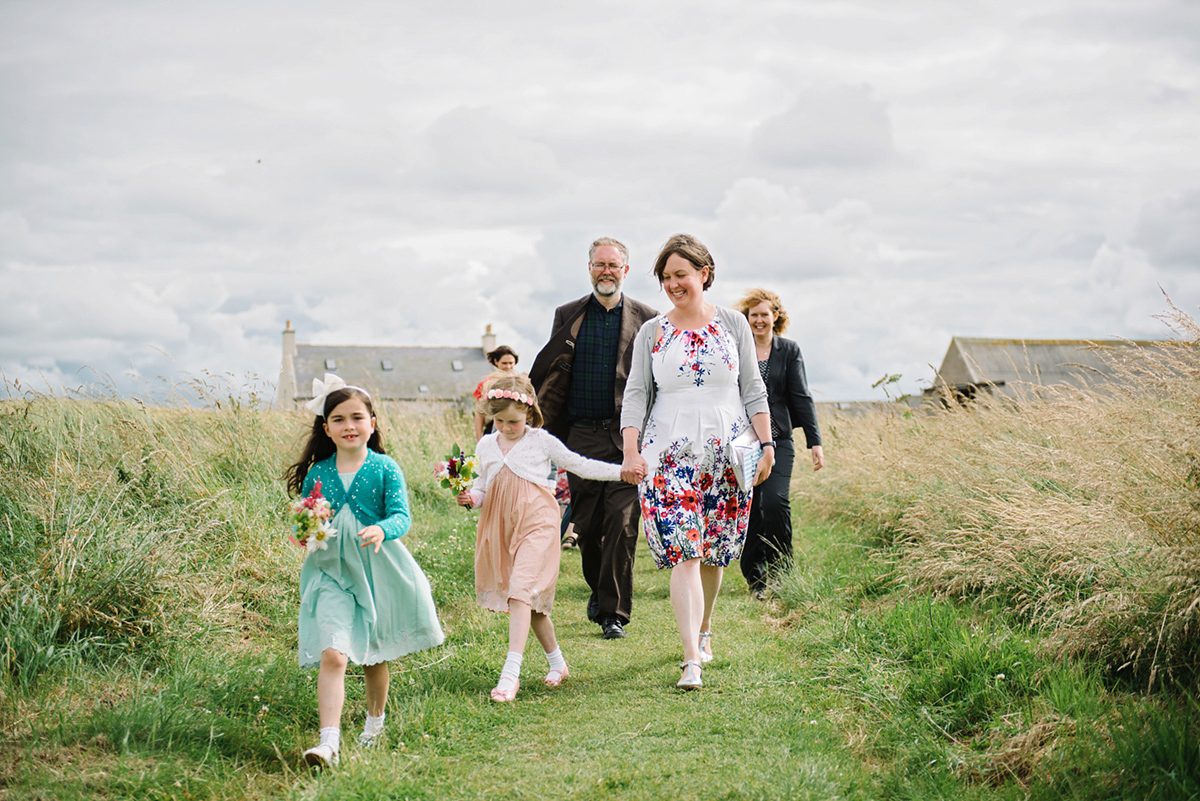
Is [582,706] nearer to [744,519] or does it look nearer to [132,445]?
[744,519]

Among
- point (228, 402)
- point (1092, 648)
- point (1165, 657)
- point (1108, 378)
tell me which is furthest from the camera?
point (228, 402)

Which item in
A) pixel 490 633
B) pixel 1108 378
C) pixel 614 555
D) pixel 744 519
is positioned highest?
pixel 1108 378

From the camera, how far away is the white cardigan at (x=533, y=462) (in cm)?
512

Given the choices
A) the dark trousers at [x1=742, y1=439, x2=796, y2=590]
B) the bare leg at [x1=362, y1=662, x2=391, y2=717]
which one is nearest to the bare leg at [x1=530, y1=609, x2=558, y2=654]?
the bare leg at [x1=362, y1=662, x2=391, y2=717]

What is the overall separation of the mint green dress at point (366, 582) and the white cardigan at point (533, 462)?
2.75 feet

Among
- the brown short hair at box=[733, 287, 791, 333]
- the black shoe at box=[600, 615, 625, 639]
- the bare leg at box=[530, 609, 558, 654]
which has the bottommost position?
the black shoe at box=[600, 615, 625, 639]

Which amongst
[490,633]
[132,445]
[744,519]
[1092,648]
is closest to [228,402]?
[132,445]

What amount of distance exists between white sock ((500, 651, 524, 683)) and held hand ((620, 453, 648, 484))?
106 cm

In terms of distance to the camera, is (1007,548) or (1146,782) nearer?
(1146,782)

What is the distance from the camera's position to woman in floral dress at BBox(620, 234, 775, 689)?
16.1ft

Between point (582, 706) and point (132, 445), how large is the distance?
4.42 meters

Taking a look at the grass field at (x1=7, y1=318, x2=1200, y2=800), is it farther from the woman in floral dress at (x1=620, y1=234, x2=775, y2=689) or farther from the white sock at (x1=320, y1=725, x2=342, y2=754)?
the woman in floral dress at (x1=620, y1=234, x2=775, y2=689)

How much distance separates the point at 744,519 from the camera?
5.18m

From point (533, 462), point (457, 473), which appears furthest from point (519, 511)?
point (457, 473)
